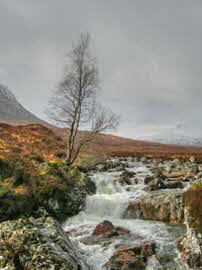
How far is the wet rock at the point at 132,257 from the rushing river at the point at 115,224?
226 millimetres

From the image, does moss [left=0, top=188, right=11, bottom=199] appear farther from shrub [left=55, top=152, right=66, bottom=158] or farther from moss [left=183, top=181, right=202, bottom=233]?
shrub [left=55, top=152, right=66, bottom=158]

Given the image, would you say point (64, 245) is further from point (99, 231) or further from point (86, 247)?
point (99, 231)

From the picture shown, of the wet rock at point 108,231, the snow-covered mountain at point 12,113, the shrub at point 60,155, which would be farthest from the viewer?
the snow-covered mountain at point 12,113

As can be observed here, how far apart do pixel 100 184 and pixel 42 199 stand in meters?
5.21

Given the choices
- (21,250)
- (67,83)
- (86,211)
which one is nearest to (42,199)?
(86,211)

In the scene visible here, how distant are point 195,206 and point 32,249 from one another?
5.69 m

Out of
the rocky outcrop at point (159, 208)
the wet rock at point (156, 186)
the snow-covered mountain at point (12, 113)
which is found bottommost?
the rocky outcrop at point (159, 208)

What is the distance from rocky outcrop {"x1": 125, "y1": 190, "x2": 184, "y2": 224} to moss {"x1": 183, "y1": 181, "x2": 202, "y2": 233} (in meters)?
2.79

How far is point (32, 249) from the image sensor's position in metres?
5.47

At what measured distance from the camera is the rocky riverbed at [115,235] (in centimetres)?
553

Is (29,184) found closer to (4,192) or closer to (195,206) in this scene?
(4,192)

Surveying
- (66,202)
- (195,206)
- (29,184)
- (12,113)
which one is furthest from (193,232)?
(12,113)

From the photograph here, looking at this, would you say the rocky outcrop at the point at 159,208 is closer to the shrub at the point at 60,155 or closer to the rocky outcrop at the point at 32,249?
the rocky outcrop at the point at 32,249

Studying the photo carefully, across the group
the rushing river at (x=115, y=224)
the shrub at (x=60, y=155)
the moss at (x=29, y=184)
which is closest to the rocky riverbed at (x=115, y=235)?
the rushing river at (x=115, y=224)
